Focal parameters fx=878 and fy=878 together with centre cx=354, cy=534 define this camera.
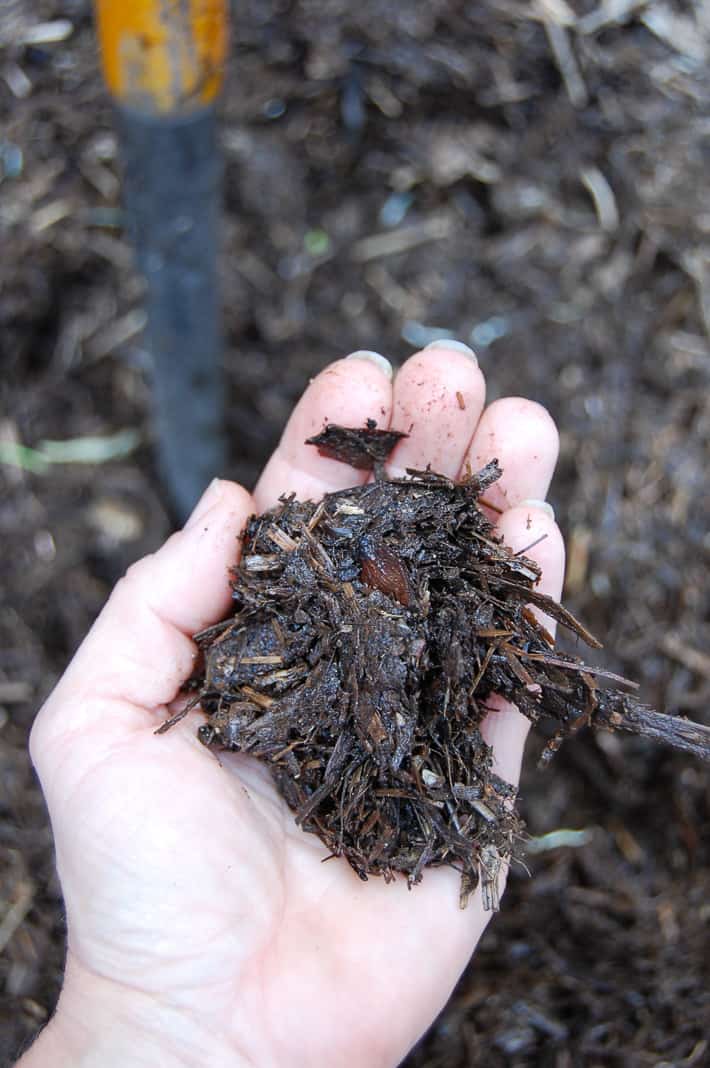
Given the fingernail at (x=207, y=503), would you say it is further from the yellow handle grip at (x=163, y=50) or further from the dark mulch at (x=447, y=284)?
the dark mulch at (x=447, y=284)

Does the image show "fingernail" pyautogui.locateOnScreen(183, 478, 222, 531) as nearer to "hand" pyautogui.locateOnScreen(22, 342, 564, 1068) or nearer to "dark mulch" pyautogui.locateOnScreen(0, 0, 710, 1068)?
"hand" pyautogui.locateOnScreen(22, 342, 564, 1068)

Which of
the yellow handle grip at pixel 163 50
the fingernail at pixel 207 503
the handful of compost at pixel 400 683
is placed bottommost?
the handful of compost at pixel 400 683

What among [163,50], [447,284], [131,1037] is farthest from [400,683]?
[447,284]

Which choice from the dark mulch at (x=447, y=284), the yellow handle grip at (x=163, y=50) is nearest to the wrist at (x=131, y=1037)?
the dark mulch at (x=447, y=284)

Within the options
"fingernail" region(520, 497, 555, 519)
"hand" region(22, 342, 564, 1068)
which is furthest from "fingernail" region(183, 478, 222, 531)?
"fingernail" region(520, 497, 555, 519)

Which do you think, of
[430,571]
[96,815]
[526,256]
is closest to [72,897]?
[96,815]

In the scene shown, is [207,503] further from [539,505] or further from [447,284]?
[447,284]
